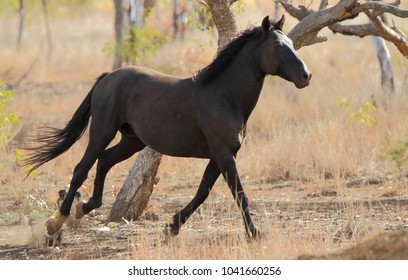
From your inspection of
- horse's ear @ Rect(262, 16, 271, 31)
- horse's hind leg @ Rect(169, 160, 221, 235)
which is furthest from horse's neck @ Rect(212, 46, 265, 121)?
horse's hind leg @ Rect(169, 160, 221, 235)

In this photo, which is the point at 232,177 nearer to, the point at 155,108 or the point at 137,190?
the point at 155,108

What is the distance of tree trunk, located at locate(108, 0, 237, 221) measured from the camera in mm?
9789

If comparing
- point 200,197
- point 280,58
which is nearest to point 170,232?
point 200,197

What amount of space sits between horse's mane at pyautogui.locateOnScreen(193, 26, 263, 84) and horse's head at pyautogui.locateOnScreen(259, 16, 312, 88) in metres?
0.17

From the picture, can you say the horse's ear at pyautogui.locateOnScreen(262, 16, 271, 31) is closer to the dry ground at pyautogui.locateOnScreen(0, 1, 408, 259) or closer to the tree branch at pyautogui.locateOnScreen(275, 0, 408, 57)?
the tree branch at pyautogui.locateOnScreen(275, 0, 408, 57)

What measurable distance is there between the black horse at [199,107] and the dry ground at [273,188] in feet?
1.63

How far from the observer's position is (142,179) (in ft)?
32.2

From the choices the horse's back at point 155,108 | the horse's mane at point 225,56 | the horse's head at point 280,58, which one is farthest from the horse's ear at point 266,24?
the horse's back at point 155,108

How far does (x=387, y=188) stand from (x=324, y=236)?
11.1 feet

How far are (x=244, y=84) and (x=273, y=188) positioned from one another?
3.83 metres

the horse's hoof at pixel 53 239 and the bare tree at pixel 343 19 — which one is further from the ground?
the bare tree at pixel 343 19

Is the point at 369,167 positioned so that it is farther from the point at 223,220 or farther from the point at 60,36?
the point at 60,36

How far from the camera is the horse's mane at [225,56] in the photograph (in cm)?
836

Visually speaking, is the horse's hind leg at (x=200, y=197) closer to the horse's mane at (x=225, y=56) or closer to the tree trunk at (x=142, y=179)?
the horse's mane at (x=225, y=56)
